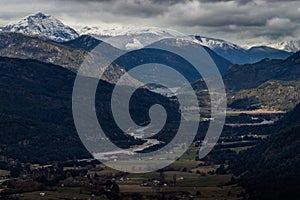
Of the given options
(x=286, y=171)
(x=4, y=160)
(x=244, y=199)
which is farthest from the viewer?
(x=4, y=160)

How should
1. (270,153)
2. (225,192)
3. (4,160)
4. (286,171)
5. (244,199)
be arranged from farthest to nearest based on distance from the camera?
(4,160), (270,153), (286,171), (225,192), (244,199)

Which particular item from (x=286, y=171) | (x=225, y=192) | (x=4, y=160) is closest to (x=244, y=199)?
(x=225, y=192)

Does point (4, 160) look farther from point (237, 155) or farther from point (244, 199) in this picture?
point (244, 199)

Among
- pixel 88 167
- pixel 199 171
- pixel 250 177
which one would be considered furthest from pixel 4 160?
pixel 250 177

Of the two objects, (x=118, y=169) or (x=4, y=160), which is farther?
(x=4, y=160)

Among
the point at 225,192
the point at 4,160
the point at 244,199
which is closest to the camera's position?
the point at 244,199

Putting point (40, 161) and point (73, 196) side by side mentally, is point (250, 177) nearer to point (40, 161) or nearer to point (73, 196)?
point (73, 196)
